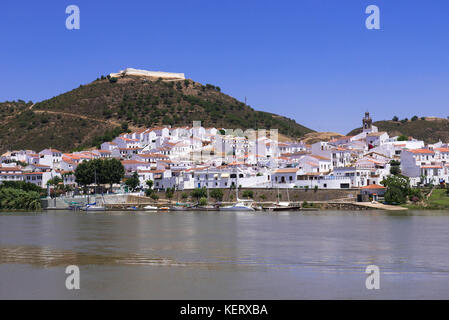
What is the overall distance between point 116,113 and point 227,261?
114983mm

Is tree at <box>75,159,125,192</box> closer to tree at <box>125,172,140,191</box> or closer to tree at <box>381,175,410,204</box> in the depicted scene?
tree at <box>125,172,140,191</box>

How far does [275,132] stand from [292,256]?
311 feet

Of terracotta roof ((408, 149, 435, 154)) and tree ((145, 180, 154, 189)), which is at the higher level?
terracotta roof ((408, 149, 435, 154))

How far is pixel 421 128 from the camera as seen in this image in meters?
133

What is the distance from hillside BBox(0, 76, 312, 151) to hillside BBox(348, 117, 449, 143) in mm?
21111

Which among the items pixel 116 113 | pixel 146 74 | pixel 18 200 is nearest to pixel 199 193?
pixel 18 200

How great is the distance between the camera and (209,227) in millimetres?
40250

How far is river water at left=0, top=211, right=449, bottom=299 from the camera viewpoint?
1770 cm

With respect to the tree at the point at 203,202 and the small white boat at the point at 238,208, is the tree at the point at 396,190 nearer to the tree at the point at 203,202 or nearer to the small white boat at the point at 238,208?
the small white boat at the point at 238,208

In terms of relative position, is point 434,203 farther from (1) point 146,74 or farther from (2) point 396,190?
(1) point 146,74

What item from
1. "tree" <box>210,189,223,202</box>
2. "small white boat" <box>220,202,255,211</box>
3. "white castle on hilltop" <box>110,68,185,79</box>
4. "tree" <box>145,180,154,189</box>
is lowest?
"small white boat" <box>220,202,255,211</box>

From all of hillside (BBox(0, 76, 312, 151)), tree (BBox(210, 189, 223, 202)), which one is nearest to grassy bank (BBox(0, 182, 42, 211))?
tree (BBox(210, 189, 223, 202))
